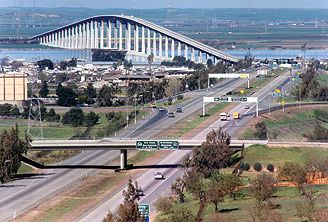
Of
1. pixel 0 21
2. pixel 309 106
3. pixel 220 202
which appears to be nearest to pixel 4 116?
pixel 309 106

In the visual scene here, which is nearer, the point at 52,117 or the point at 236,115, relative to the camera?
the point at 236,115

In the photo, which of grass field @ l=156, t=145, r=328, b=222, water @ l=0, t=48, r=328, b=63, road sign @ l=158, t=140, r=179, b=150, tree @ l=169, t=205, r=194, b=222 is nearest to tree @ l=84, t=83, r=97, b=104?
road sign @ l=158, t=140, r=179, b=150

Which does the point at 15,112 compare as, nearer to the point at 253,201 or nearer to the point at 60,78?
the point at 60,78

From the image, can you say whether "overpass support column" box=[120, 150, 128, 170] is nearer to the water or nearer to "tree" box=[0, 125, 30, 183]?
"tree" box=[0, 125, 30, 183]

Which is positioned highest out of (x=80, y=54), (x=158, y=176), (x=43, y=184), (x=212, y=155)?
(x=212, y=155)

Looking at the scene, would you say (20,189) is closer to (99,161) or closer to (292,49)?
(99,161)

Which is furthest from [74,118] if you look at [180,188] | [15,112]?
[180,188]
